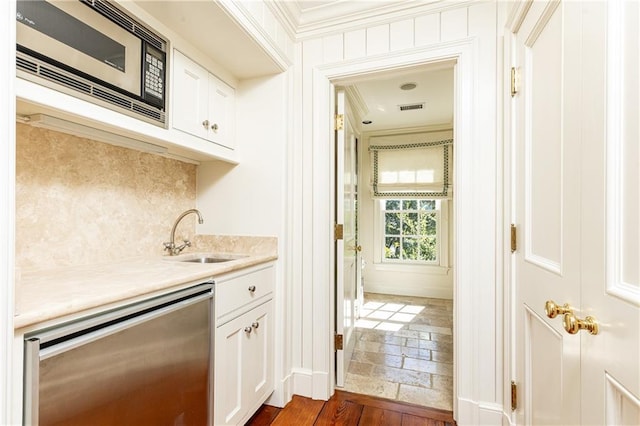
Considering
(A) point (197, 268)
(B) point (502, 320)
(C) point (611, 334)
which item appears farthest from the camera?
(B) point (502, 320)

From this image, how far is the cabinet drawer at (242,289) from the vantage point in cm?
141

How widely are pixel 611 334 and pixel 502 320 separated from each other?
99 cm

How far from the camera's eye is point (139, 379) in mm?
1018

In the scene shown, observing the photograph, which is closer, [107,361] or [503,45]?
[107,361]

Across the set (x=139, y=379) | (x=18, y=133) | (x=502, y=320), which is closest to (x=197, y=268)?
(x=139, y=379)

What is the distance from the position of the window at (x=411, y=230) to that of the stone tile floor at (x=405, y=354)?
0.84 meters

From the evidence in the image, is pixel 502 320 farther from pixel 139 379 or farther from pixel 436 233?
pixel 436 233

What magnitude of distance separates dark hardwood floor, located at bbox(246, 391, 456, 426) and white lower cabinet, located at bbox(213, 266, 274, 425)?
0.44 ft

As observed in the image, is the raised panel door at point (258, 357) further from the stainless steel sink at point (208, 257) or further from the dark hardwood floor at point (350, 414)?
the stainless steel sink at point (208, 257)

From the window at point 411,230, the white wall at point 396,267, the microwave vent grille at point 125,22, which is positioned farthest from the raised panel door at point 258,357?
the window at point 411,230

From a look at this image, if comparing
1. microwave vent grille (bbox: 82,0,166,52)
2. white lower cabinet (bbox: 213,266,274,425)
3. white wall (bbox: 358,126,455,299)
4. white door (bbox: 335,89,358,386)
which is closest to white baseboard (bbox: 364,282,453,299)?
white wall (bbox: 358,126,455,299)

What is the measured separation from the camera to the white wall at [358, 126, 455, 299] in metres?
4.38

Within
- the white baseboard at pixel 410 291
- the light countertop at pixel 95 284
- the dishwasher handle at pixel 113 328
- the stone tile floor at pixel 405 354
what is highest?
the light countertop at pixel 95 284

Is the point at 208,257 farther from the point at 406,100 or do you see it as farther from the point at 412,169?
the point at 412,169
